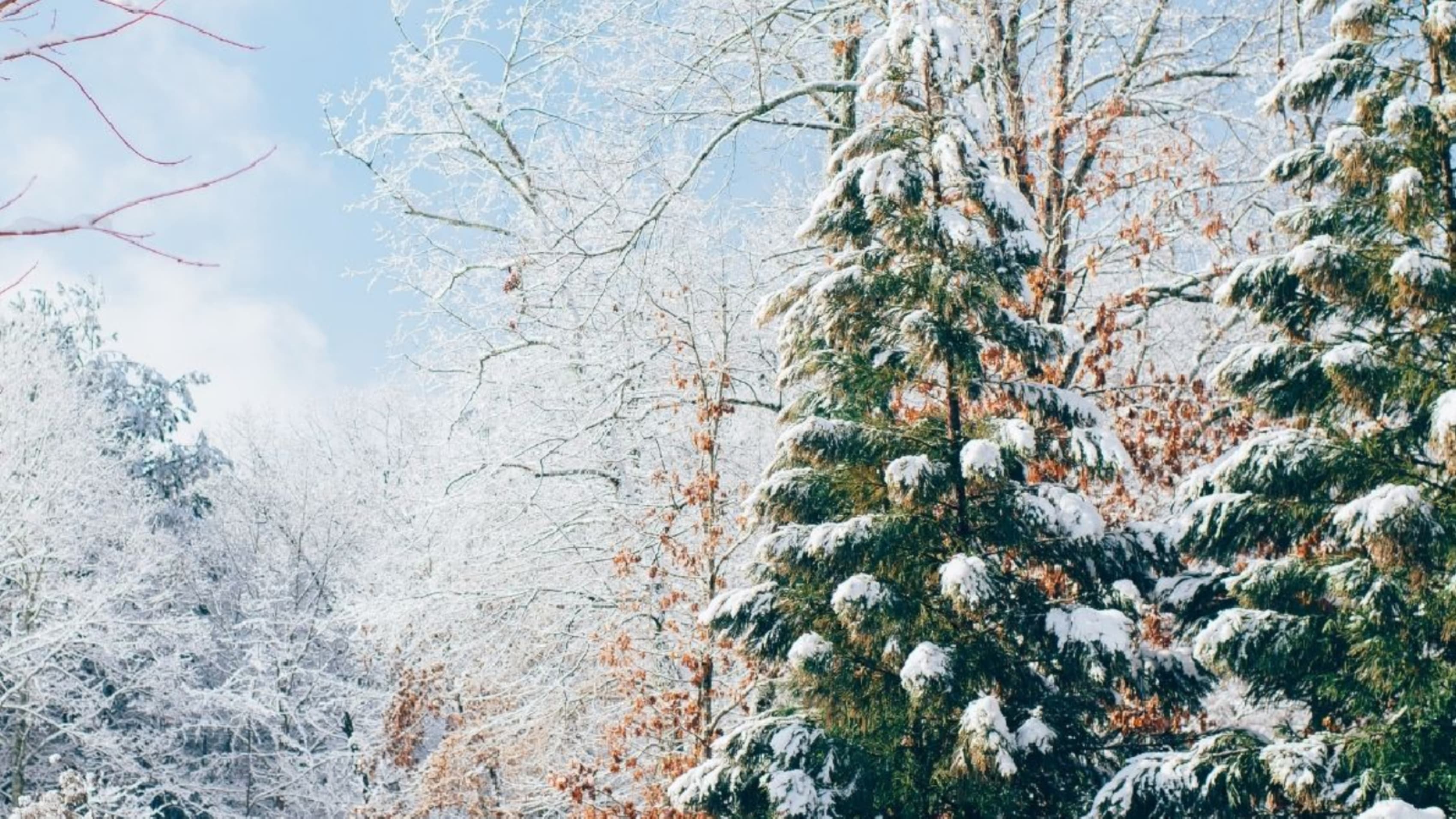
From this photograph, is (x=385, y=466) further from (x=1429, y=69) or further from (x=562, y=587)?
(x=1429, y=69)

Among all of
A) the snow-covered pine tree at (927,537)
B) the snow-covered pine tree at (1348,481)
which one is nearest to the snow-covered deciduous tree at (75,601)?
the snow-covered pine tree at (927,537)

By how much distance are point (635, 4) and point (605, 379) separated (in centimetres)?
361

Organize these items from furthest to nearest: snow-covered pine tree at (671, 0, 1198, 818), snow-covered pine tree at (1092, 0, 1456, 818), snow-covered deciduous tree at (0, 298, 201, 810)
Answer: snow-covered deciduous tree at (0, 298, 201, 810), snow-covered pine tree at (671, 0, 1198, 818), snow-covered pine tree at (1092, 0, 1456, 818)

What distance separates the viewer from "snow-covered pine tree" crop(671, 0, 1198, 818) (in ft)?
22.6

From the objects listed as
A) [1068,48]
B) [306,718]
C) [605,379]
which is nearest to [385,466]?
[306,718]

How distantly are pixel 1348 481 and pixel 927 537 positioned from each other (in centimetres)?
236

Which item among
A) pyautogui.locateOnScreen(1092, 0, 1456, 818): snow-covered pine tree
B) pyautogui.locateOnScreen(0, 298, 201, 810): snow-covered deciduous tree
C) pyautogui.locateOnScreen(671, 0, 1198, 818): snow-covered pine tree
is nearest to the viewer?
pyautogui.locateOnScreen(1092, 0, 1456, 818): snow-covered pine tree

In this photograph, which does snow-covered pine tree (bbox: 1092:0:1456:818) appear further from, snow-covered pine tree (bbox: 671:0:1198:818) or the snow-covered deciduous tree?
the snow-covered deciduous tree

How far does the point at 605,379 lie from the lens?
11883mm

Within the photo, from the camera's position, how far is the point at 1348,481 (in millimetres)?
6520

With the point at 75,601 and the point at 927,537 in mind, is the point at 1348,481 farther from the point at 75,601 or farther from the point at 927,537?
the point at 75,601

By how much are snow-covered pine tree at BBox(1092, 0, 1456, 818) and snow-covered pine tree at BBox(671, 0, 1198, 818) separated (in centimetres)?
59

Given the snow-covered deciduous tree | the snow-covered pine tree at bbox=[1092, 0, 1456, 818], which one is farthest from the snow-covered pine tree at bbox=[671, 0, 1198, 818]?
the snow-covered deciduous tree

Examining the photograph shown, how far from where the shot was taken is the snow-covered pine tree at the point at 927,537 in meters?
6.90
